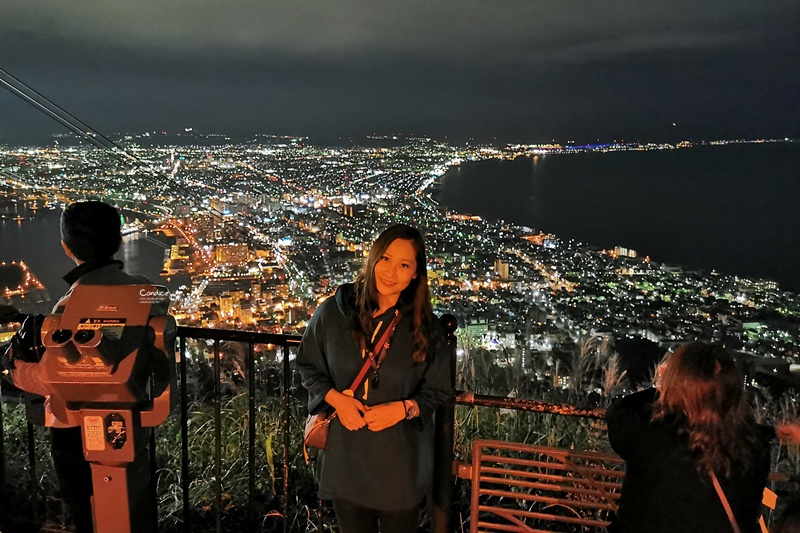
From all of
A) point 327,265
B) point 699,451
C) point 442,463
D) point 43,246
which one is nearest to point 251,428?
point 442,463

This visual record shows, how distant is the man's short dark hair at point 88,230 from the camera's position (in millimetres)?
2656

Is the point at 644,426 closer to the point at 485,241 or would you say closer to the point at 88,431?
the point at 88,431

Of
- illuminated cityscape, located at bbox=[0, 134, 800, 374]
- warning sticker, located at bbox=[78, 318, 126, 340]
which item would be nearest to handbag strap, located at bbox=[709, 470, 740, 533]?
warning sticker, located at bbox=[78, 318, 126, 340]

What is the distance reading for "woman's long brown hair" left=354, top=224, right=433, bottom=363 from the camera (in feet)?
7.92

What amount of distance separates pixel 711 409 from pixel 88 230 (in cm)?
266

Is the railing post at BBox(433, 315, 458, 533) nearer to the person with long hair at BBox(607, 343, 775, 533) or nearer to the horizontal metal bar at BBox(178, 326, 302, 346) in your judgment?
the person with long hair at BBox(607, 343, 775, 533)

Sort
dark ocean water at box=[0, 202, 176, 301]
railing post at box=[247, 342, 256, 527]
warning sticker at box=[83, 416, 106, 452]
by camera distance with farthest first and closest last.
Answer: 1. dark ocean water at box=[0, 202, 176, 301]
2. railing post at box=[247, 342, 256, 527]
3. warning sticker at box=[83, 416, 106, 452]

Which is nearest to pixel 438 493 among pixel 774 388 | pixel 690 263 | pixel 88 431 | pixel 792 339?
pixel 88 431

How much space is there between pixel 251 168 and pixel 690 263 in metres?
23.0

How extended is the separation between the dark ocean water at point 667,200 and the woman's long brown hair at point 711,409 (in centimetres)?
2514

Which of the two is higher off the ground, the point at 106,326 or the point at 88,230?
the point at 88,230

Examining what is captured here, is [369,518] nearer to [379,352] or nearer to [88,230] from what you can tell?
[379,352]

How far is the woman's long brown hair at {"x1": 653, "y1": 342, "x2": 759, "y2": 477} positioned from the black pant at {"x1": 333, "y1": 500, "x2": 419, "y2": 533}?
106cm

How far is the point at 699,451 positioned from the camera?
2.08 metres
